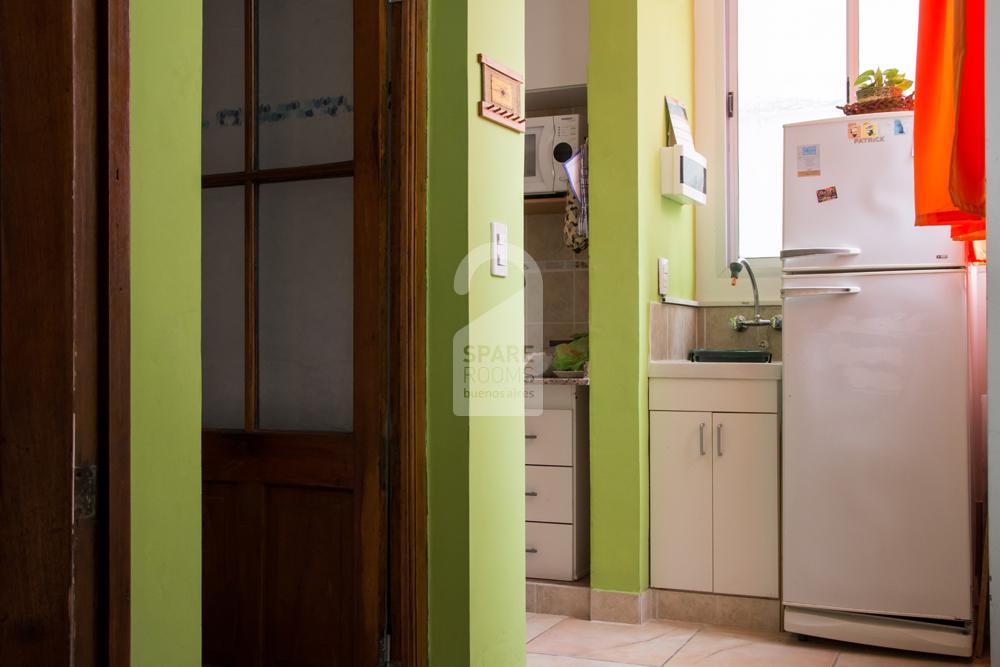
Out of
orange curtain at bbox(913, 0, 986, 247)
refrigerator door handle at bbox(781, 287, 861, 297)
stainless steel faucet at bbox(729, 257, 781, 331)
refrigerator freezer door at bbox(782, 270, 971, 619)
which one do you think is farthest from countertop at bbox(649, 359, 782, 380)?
orange curtain at bbox(913, 0, 986, 247)

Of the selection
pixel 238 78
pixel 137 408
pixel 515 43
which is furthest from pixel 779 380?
pixel 137 408

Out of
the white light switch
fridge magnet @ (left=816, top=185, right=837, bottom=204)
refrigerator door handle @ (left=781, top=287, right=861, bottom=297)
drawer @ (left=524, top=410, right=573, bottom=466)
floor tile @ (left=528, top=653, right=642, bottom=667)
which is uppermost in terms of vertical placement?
fridge magnet @ (left=816, top=185, right=837, bottom=204)

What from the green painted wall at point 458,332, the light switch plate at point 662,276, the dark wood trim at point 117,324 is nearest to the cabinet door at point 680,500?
the light switch plate at point 662,276

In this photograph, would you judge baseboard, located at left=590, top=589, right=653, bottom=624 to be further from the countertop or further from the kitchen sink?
the kitchen sink

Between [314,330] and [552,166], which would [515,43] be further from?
[552,166]

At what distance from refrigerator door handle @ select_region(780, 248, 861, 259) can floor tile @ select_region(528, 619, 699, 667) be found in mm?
1347

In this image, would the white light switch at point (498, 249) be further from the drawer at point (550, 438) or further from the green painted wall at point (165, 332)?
the drawer at point (550, 438)

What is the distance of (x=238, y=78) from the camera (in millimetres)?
2400

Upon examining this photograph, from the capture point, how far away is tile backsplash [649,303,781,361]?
3.83 m

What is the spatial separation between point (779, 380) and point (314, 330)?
183 cm

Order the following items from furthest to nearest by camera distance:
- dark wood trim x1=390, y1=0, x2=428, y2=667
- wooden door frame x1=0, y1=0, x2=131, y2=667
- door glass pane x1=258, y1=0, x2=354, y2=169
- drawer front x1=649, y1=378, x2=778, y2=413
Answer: drawer front x1=649, y1=378, x2=778, y2=413
door glass pane x1=258, y1=0, x2=354, y2=169
dark wood trim x1=390, y1=0, x2=428, y2=667
wooden door frame x1=0, y1=0, x2=131, y2=667

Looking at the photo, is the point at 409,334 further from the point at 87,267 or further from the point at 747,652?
the point at 747,652

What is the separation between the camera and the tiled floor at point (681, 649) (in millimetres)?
3098

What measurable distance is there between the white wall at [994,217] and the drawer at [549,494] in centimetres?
186
